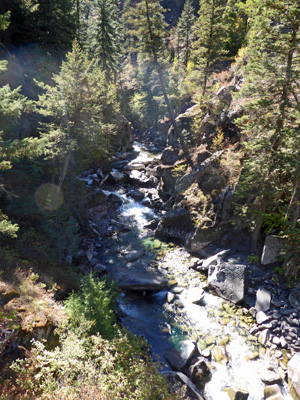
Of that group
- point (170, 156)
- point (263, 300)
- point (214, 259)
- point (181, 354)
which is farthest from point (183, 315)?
point (170, 156)

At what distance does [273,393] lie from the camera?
8328 millimetres

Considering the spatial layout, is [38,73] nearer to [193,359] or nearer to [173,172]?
[173,172]

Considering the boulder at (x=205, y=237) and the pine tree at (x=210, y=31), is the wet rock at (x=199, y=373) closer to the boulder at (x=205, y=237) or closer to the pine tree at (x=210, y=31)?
the boulder at (x=205, y=237)

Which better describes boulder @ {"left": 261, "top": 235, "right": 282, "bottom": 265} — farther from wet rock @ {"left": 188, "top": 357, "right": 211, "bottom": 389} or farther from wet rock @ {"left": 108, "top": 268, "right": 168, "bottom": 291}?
wet rock @ {"left": 188, "top": 357, "right": 211, "bottom": 389}

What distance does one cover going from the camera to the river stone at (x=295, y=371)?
8219 mm

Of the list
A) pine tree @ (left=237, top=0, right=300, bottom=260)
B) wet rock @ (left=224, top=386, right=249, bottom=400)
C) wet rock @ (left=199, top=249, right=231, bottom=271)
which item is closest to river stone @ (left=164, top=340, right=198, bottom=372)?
wet rock @ (left=224, top=386, right=249, bottom=400)

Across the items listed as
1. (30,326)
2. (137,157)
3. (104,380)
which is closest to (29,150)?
(30,326)

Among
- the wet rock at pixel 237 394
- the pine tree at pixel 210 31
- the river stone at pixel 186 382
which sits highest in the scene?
the pine tree at pixel 210 31

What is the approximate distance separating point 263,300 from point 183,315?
408 cm

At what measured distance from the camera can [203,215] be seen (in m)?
16.3

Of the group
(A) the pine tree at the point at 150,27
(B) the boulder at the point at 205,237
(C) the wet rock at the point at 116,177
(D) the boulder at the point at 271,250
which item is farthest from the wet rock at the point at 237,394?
(C) the wet rock at the point at 116,177

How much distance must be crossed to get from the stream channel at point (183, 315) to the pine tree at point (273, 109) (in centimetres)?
437

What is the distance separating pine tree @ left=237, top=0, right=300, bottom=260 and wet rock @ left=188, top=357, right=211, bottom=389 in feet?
21.9

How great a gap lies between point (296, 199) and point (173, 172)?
38.5 ft
